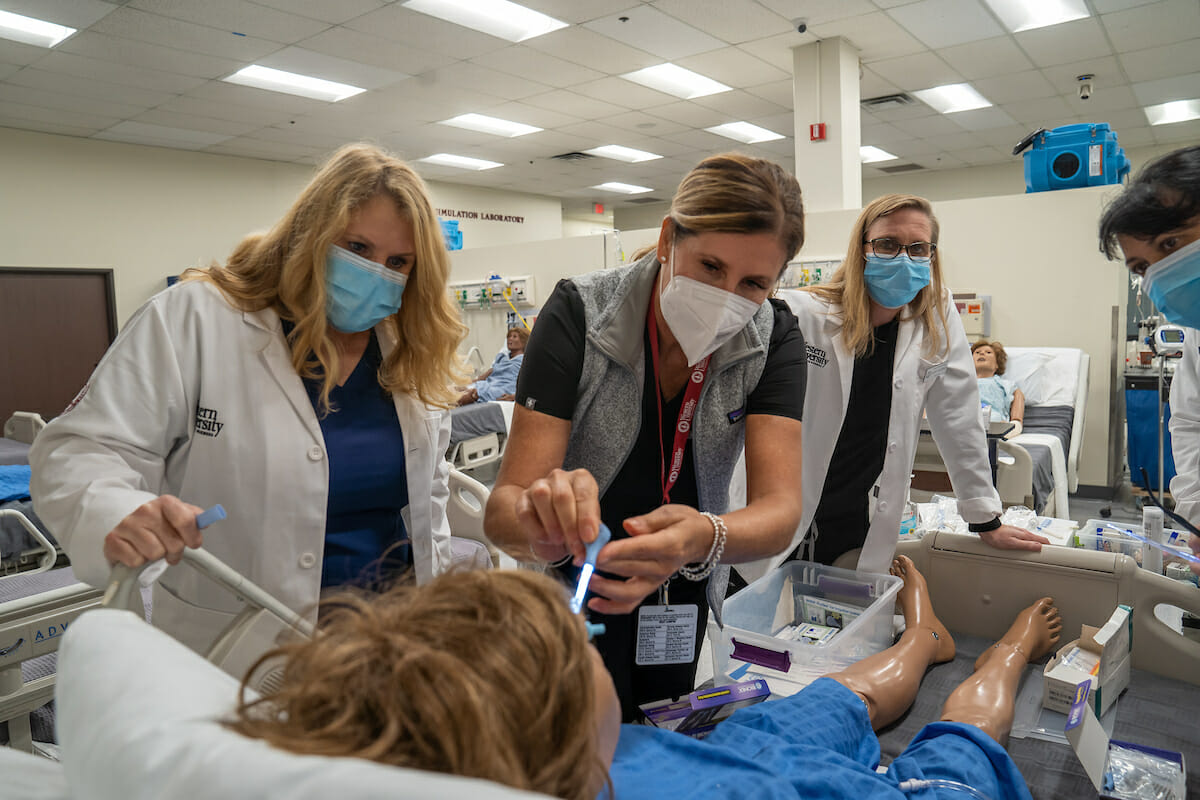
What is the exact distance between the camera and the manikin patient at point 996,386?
16.1 feet

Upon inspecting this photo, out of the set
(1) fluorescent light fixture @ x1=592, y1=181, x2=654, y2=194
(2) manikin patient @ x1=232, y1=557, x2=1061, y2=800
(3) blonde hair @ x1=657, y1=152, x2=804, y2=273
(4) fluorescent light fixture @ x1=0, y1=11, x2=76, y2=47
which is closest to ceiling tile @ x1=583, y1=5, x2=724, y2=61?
(4) fluorescent light fixture @ x1=0, y1=11, x2=76, y2=47

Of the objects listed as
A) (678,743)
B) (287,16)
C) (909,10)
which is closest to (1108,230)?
(678,743)

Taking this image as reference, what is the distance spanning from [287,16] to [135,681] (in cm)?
509

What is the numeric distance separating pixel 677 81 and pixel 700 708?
20.3 feet

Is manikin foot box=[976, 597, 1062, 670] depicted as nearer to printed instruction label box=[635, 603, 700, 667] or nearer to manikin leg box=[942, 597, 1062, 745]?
manikin leg box=[942, 597, 1062, 745]

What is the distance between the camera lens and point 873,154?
31.7ft

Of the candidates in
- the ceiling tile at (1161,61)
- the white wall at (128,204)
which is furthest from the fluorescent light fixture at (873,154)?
the white wall at (128,204)

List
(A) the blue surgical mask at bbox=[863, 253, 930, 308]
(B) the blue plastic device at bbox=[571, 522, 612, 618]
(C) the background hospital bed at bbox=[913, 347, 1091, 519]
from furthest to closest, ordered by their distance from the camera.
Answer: (C) the background hospital bed at bbox=[913, 347, 1091, 519] < (A) the blue surgical mask at bbox=[863, 253, 930, 308] < (B) the blue plastic device at bbox=[571, 522, 612, 618]

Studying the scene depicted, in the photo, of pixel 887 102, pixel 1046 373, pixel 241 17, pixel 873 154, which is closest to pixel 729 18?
pixel 887 102

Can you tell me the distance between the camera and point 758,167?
1.15 meters

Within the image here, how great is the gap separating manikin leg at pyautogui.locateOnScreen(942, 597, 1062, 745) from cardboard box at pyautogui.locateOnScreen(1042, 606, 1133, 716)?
9 centimetres

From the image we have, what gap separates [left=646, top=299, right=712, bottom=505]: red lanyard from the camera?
1.29 m

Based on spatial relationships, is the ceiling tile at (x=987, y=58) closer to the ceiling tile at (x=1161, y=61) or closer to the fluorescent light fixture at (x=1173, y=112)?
the ceiling tile at (x=1161, y=61)

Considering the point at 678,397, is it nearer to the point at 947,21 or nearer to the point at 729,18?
the point at 729,18
